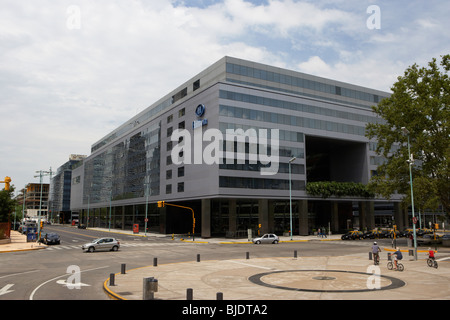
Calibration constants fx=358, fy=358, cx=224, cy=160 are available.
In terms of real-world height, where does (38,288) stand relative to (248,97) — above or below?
below

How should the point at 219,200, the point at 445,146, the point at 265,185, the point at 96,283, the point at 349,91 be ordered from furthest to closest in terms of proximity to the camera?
the point at 349,91 < the point at 219,200 < the point at 265,185 < the point at 445,146 < the point at 96,283

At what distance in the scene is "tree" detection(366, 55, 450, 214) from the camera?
45.2 m

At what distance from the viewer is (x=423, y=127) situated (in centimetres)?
4753

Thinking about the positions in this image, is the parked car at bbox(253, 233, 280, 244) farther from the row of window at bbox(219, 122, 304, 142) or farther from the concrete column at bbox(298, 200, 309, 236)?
the row of window at bbox(219, 122, 304, 142)

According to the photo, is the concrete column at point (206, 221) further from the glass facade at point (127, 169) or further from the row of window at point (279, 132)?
the glass facade at point (127, 169)

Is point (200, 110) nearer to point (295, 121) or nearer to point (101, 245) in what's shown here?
point (295, 121)

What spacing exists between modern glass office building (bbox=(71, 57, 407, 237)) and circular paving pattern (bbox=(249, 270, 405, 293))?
3659cm

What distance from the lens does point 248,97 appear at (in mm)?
66375

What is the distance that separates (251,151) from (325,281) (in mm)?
45847

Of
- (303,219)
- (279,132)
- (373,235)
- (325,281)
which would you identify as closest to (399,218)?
(373,235)

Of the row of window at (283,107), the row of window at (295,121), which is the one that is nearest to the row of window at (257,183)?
the row of window at (295,121)
